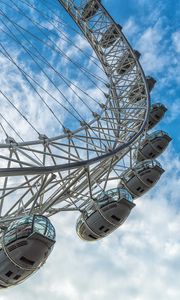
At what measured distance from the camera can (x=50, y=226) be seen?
1750cm

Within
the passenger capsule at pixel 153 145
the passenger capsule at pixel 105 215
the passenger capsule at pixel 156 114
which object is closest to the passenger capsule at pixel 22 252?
the passenger capsule at pixel 105 215

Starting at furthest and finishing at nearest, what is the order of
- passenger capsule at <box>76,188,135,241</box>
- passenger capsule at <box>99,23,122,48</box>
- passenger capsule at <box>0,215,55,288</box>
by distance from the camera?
passenger capsule at <box>99,23,122,48</box>, passenger capsule at <box>76,188,135,241</box>, passenger capsule at <box>0,215,55,288</box>

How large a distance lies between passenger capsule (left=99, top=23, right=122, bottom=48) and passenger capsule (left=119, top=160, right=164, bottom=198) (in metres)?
13.3

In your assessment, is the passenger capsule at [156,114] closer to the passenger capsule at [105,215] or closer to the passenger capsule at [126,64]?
the passenger capsule at [126,64]

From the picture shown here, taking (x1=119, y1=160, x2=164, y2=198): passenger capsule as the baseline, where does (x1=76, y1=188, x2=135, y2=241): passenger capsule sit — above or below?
below

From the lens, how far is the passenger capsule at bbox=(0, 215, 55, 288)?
15.9m

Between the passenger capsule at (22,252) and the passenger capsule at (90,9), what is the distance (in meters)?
24.9

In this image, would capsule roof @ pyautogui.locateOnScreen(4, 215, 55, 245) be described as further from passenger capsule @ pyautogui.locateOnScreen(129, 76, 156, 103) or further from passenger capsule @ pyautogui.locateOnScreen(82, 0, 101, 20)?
passenger capsule @ pyautogui.locateOnScreen(82, 0, 101, 20)

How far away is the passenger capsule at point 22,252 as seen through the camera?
15898mm

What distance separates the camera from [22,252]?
15.9 metres

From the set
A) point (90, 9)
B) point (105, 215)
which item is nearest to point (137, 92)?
point (90, 9)

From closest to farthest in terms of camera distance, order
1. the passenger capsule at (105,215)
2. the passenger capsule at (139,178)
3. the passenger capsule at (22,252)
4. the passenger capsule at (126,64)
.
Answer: the passenger capsule at (22,252)
the passenger capsule at (105,215)
the passenger capsule at (139,178)
the passenger capsule at (126,64)

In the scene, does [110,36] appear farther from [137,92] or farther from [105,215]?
[105,215]

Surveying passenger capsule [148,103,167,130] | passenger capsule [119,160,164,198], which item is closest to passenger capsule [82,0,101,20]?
passenger capsule [148,103,167,130]
